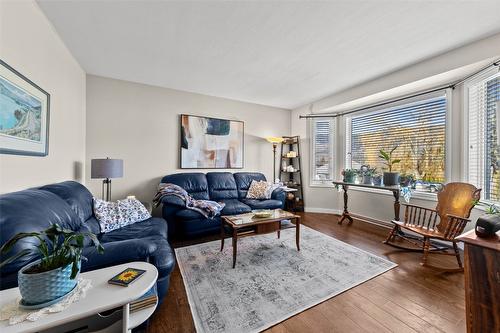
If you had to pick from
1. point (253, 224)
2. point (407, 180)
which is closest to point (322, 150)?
point (407, 180)

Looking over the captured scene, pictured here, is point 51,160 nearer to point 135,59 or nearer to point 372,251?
point 135,59

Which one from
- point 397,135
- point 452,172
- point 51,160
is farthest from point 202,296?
point 397,135

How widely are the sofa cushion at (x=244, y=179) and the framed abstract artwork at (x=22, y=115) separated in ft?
9.59

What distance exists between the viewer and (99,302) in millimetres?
873

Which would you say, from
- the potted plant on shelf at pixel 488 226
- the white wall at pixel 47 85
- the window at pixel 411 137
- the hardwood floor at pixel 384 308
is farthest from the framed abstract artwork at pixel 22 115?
the window at pixel 411 137

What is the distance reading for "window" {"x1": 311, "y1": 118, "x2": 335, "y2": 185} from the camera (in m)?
4.60

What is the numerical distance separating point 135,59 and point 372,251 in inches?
164

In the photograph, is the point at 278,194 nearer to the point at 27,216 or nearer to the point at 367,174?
the point at 367,174

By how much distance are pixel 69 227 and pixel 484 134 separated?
458cm

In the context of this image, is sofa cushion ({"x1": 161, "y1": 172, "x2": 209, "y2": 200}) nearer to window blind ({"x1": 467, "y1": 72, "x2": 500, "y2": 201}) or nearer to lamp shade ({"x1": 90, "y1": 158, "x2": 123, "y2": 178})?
lamp shade ({"x1": 90, "y1": 158, "x2": 123, "y2": 178})

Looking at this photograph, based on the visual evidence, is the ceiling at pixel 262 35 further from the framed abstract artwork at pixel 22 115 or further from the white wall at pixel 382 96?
the framed abstract artwork at pixel 22 115

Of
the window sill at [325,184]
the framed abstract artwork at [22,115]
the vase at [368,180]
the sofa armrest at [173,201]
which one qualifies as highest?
the framed abstract artwork at [22,115]

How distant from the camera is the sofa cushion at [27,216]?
3.30 ft

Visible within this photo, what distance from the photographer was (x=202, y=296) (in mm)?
1734
